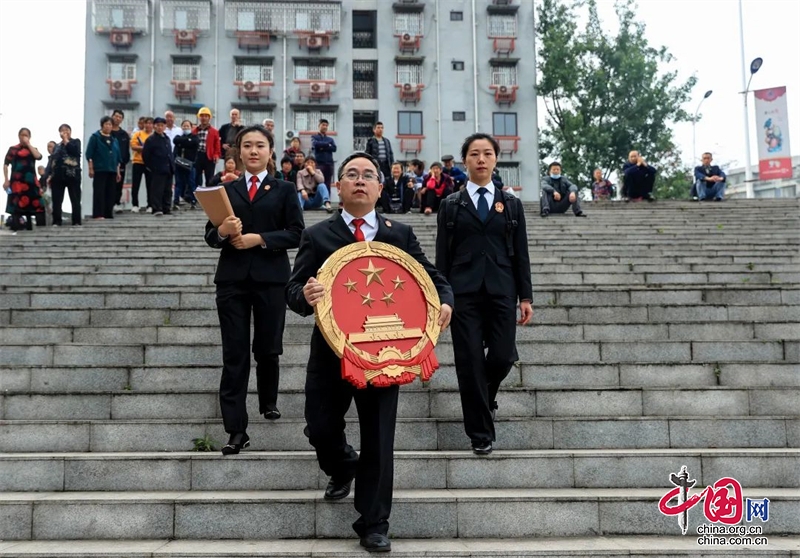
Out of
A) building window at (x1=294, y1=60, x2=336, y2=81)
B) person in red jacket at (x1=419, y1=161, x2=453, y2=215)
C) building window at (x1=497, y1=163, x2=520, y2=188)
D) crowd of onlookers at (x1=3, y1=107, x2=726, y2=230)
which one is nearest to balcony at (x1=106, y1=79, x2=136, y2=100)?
building window at (x1=294, y1=60, x2=336, y2=81)

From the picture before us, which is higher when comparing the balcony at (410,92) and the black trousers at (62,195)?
the balcony at (410,92)

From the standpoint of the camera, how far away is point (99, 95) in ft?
119

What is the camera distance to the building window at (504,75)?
37938 millimetres

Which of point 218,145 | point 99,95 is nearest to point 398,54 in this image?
point 99,95

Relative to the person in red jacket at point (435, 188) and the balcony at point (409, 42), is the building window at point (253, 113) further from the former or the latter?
the person in red jacket at point (435, 188)

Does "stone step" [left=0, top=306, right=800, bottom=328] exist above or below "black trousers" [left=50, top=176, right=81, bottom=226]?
below

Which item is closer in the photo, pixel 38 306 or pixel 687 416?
pixel 687 416

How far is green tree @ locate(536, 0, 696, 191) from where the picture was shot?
38.2 m

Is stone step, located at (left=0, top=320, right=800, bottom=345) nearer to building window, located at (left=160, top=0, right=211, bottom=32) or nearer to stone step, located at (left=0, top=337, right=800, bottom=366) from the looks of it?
stone step, located at (left=0, top=337, right=800, bottom=366)

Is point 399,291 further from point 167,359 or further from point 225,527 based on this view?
point 167,359

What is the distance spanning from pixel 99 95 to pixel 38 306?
3158 centimetres

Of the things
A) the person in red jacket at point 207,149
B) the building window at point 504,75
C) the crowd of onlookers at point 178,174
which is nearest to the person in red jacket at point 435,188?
the crowd of onlookers at point 178,174

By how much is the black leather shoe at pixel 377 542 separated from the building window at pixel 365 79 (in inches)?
1405

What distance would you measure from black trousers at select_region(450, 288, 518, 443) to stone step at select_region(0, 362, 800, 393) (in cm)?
93
